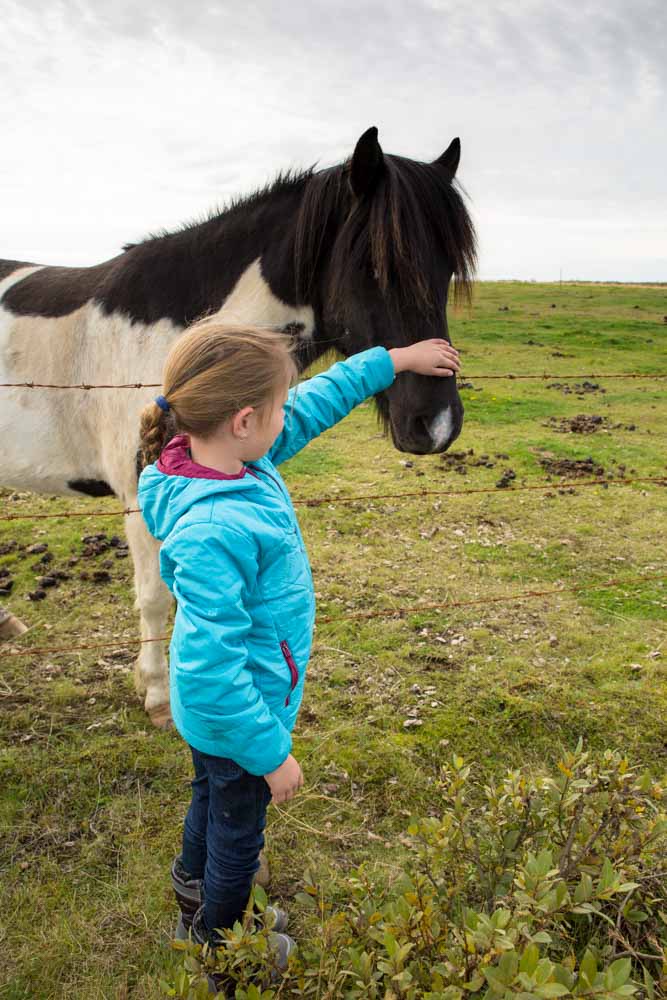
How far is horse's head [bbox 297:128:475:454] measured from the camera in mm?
2529

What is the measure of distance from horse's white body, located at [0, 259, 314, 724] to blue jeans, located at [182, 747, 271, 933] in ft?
5.37

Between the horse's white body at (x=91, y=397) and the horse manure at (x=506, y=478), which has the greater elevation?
the horse's white body at (x=91, y=397)

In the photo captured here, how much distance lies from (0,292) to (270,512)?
107 inches

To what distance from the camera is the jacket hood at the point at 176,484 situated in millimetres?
1688

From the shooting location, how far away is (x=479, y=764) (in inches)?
132

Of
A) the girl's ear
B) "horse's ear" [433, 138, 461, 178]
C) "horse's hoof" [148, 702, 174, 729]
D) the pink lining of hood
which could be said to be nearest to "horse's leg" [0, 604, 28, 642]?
"horse's hoof" [148, 702, 174, 729]

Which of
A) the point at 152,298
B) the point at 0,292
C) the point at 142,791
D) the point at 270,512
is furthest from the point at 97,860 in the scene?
the point at 0,292

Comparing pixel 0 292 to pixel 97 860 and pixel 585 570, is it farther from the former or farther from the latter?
pixel 585 570

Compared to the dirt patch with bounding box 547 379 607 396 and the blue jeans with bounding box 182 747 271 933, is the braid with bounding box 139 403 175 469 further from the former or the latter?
the dirt patch with bounding box 547 379 607 396

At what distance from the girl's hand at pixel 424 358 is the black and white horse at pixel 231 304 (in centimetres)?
9

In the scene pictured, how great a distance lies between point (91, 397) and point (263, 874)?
2.42m

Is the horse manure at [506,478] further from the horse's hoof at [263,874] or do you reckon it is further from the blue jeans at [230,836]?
the blue jeans at [230,836]

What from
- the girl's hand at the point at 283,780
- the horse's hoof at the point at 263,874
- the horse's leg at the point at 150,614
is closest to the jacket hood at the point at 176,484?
the girl's hand at the point at 283,780

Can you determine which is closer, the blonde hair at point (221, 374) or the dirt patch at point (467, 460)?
the blonde hair at point (221, 374)
